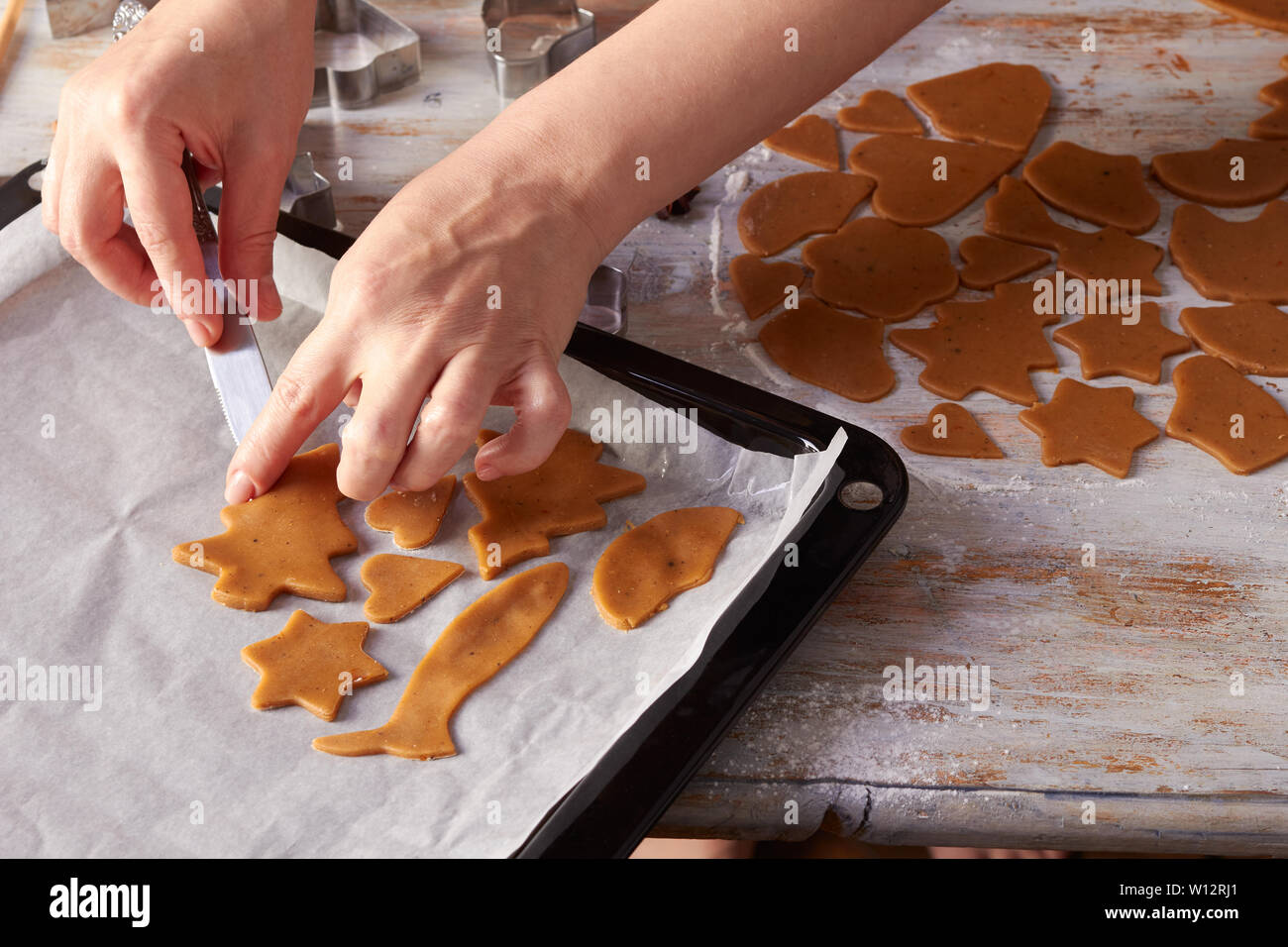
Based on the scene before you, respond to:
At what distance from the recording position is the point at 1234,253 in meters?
1.16

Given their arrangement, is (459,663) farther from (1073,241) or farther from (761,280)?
(1073,241)

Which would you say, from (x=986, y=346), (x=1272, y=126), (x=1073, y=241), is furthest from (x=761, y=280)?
(x=1272, y=126)

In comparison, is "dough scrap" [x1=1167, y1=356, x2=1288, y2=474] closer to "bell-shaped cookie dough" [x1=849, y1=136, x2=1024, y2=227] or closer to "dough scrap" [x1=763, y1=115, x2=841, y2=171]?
"bell-shaped cookie dough" [x1=849, y1=136, x2=1024, y2=227]

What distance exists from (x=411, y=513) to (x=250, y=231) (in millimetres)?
287

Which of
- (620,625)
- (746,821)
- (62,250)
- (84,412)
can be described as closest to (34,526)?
(84,412)

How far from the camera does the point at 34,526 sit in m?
0.90

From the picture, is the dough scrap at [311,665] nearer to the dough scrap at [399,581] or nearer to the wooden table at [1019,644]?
the dough scrap at [399,581]

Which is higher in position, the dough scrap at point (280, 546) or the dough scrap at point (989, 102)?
the dough scrap at point (989, 102)

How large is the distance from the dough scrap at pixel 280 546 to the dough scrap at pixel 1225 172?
37.2 inches

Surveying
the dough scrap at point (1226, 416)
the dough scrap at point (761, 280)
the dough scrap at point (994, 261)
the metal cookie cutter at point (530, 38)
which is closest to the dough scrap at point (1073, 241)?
the dough scrap at point (994, 261)

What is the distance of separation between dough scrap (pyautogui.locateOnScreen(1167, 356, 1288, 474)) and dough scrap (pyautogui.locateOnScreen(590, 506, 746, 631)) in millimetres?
432

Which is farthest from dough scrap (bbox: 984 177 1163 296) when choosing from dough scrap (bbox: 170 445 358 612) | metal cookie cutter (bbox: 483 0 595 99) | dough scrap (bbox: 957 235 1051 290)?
dough scrap (bbox: 170 445 358 612)

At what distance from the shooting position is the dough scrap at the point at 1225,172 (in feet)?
4.01
